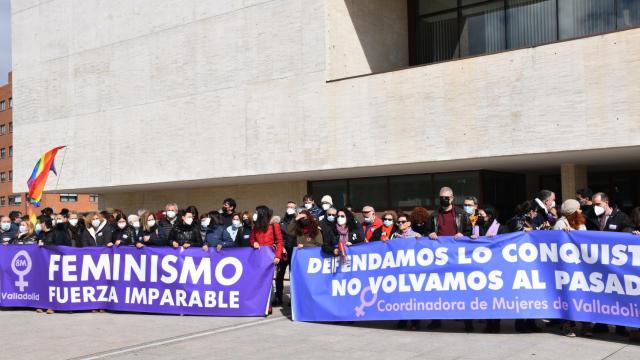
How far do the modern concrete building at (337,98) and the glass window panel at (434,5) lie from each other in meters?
0.05

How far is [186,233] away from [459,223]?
4.87 metres

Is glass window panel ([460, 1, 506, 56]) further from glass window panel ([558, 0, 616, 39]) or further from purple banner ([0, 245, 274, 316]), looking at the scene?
purple banner ([0, 245, 274, 316])

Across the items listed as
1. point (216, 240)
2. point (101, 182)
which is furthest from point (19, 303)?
point (101, 182)

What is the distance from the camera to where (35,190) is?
20688mm

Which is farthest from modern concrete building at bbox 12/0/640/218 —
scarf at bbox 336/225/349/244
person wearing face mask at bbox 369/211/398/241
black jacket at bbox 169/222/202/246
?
black jacket at bbox 169/222/202/246

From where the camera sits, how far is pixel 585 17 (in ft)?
53.0

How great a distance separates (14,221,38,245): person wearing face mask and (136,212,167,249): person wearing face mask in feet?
10.2


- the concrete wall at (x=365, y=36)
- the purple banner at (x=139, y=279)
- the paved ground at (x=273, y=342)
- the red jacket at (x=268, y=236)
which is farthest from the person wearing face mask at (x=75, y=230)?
the concrete wall at (x=365, y=36)

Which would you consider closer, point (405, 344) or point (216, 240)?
point (405, 344)

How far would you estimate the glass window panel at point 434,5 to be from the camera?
18562 mm

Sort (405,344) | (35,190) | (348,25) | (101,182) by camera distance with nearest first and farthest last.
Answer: (405,344), (348,25), (35,190), (101,182)

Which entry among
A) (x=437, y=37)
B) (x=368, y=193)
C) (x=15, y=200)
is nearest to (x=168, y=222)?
(x=368, y=193)

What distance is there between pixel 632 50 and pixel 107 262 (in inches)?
403

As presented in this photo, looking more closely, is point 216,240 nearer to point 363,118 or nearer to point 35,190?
point 363,118
